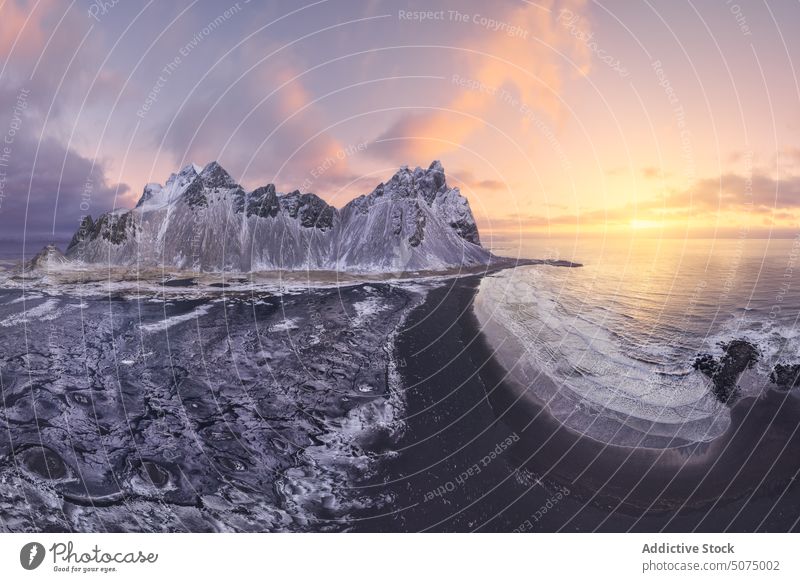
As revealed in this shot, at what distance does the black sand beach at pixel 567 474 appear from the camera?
30.1ft

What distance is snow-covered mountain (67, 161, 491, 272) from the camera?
2453 inches

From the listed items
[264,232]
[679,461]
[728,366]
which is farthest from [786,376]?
[264,232]

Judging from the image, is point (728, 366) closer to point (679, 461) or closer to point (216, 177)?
point (679, 461)

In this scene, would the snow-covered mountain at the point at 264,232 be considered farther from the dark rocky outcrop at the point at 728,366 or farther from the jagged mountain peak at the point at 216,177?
the dark rocky outcrop at the point at 728,366

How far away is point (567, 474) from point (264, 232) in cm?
7199

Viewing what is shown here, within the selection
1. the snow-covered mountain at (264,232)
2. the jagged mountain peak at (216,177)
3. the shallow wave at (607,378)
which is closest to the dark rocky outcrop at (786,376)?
the shallow wave at (607,378)

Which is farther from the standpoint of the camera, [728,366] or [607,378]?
[607,378]

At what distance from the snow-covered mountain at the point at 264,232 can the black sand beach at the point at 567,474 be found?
54206 mm

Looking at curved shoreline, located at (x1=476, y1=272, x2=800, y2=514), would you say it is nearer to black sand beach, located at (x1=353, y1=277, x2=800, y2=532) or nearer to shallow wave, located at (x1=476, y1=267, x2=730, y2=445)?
black sand beach, located at (x1=353, y1=277, x2=800, y2=532)

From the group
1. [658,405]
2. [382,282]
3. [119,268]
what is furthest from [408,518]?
[119,268]

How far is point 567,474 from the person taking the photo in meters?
10.9

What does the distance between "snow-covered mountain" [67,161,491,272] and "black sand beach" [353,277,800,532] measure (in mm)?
54206
